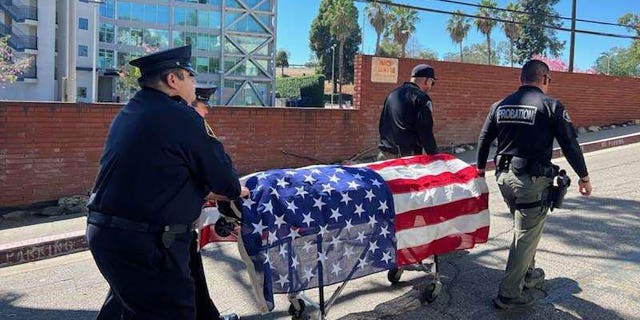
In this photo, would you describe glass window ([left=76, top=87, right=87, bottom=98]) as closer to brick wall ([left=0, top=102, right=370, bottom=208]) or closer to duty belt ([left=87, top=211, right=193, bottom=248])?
brick wall ([left=0, top=102, right=370, bottom=208])

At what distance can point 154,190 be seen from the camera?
249cm

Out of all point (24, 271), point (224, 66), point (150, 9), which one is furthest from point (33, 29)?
point (24, 271)

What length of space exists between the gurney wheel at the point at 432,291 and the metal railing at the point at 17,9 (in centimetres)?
5247

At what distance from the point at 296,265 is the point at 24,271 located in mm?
3685

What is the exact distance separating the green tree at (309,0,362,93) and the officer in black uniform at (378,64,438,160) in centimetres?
6887

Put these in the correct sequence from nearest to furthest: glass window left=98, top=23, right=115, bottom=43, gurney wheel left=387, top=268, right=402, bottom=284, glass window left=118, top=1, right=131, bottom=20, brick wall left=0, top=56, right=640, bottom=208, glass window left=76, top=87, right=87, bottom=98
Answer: gurney wheel left=387, top=268, right=402, bottom=284 < brick wall left=0, top=56, right=640, bottom=208 < glass window left=76, top=87, right=87, bottom=98 < glass window left=98, top=23, right=115, bottom=43 < glass window left=118, top=1, right=131, bottom=20

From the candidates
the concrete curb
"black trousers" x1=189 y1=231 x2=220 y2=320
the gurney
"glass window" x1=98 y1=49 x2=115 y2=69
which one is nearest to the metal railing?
"glass window" x1=98 y1=49 x2=115 y2=69

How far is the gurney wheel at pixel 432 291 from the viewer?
416 centimetres

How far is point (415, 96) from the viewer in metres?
5.56

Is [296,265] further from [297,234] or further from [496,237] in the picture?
Result: [496,237]

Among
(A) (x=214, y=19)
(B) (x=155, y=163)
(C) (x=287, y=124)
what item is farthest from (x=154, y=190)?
(A) (x=214, y=19)

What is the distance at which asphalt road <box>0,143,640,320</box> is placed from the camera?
410cm

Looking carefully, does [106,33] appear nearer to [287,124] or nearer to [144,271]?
[287,124]

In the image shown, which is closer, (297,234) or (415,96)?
(297,234)
